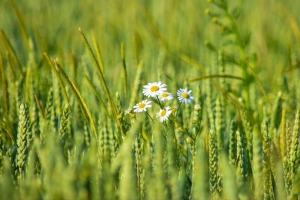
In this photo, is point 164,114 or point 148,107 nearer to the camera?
point 164,114

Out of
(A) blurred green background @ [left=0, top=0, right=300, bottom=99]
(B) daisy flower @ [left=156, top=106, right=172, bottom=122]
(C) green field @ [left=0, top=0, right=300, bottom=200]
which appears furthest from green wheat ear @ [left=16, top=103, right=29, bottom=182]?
(A) blurred green background @ [left=0, top=0, right=300, bottom=99]

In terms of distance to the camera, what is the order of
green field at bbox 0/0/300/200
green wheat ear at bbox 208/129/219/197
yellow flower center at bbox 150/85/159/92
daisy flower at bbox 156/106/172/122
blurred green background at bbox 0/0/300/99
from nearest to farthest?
green field at bbox 0/0/300/200
green wheat ear at bbox 208/129/219/197
daisy flower at bbox 156/106/172/122
yellow flower center at bbox 150/85/159/92
blurred green background at bbox 0/0/300/99

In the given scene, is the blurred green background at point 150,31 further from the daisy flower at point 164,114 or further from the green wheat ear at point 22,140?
the green wheat ear at point 22,140

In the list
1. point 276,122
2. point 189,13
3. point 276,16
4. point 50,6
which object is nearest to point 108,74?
point 276,122

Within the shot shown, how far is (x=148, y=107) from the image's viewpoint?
1.05 m

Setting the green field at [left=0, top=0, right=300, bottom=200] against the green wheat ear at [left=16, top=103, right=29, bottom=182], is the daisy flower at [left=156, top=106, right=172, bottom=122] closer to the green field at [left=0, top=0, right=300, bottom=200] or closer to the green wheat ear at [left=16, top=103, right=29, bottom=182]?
the green field at [left=0, top=0, right=300, bottom=200]

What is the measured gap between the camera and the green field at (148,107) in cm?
65

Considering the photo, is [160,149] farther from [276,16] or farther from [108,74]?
[276,16]

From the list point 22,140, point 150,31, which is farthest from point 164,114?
point 150,31

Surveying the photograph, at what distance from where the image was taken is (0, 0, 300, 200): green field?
646 mm

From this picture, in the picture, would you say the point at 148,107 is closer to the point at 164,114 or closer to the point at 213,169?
the point at 164,114

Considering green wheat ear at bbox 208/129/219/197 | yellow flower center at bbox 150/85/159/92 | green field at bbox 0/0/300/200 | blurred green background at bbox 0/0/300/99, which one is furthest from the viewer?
blurred green background at bbox 0/0/300/99

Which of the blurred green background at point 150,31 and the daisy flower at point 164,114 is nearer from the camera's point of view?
the daisy flower at point 164,114

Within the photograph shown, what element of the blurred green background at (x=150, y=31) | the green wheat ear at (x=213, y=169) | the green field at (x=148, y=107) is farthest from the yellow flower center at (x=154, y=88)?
the blurred green background at (x=150, y=31)
